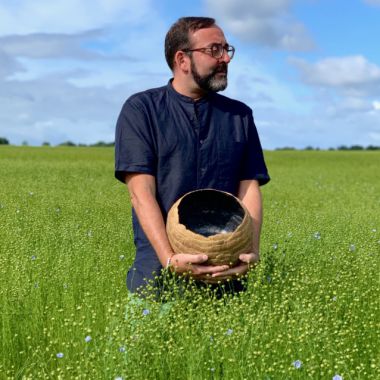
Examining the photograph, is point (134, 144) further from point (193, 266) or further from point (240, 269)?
point (240, 269)

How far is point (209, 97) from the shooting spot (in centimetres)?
431

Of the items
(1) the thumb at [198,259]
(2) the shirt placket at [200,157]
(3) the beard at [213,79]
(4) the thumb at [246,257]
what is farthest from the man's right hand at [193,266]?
(3) the beard at [213,79]

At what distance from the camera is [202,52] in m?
4.06

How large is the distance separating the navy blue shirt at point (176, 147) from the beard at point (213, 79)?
20 cm

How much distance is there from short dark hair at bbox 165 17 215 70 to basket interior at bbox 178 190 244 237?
2.90 ft

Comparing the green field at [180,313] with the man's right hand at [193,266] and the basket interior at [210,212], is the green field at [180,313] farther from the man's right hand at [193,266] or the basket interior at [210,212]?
the basket interior at [210,212]

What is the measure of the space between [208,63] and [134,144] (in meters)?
0.66

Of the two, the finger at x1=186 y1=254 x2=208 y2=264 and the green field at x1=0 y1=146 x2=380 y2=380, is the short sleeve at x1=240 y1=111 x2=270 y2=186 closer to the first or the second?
the green field at x1=0 y1=146 x2=380 y2=380

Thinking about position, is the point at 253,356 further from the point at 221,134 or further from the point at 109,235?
the point at 109,235

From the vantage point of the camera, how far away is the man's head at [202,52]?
4.05 metres

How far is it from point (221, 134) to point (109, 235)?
3467mm

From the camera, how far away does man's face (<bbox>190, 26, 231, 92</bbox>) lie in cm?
405

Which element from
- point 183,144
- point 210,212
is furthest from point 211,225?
point 183,144

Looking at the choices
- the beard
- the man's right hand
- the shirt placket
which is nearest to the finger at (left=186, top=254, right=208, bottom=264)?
the man's right hand
